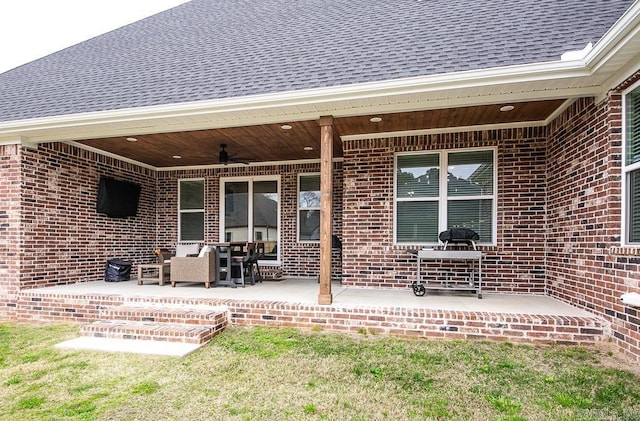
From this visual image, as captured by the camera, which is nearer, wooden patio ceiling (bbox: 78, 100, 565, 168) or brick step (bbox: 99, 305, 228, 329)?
brick step (bbox: 99, 305, 228, 329)

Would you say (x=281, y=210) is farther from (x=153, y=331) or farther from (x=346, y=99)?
(x=153, y=331)

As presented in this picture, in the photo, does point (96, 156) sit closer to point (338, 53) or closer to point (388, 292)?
point (338, 53)

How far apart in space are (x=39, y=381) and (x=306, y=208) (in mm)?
5662

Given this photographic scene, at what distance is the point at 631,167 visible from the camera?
357cm

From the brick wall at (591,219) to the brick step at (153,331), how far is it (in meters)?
4.37

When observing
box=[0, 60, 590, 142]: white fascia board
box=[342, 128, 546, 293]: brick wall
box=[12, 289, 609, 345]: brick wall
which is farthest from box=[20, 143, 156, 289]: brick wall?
box=[342, 128, 546, 293]: brick wall

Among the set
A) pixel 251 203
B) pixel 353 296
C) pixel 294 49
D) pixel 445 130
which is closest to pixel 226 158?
pixel 251 203

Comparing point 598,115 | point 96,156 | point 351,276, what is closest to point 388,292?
point 351,276

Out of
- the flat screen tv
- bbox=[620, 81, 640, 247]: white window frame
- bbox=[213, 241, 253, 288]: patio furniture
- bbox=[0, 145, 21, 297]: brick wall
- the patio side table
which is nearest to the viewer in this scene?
bbox=[620, 81, 640, 247]: white window frame

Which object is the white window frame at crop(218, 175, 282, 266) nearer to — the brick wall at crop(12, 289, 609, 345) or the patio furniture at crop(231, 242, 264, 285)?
the patio furniture at crop(231, 242, 264, 285)

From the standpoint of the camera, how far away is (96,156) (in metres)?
7.40

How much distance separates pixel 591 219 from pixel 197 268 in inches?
223

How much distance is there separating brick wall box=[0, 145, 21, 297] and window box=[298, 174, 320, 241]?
5022 mm

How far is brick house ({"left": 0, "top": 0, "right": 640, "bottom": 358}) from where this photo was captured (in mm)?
3982
